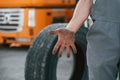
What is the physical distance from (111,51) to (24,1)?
753cm

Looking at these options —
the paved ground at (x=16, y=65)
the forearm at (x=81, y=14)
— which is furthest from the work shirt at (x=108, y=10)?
the paved ground at (x=16, y=65)

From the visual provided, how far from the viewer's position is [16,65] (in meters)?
7.61

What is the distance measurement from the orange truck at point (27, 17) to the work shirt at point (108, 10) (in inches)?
281

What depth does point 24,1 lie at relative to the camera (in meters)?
9.65

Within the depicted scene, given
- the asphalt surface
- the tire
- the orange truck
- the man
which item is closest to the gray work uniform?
the man

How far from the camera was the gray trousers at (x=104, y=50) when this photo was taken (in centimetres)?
225

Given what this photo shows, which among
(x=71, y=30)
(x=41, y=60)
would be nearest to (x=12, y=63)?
(x=41, y=60)

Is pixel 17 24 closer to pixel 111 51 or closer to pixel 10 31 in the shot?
pixel 10 31

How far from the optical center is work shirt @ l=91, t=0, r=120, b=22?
2.29 m

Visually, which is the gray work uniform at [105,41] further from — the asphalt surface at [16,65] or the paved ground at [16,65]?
the paved ground at [16,65]

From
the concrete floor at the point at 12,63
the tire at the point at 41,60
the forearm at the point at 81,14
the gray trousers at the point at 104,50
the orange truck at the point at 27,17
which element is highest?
the forearm at the point at 81,14

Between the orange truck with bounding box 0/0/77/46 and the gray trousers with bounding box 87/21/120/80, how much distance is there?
23.5ft

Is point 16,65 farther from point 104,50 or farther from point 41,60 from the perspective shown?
point 104,50

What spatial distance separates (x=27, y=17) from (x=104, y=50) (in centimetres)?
731
